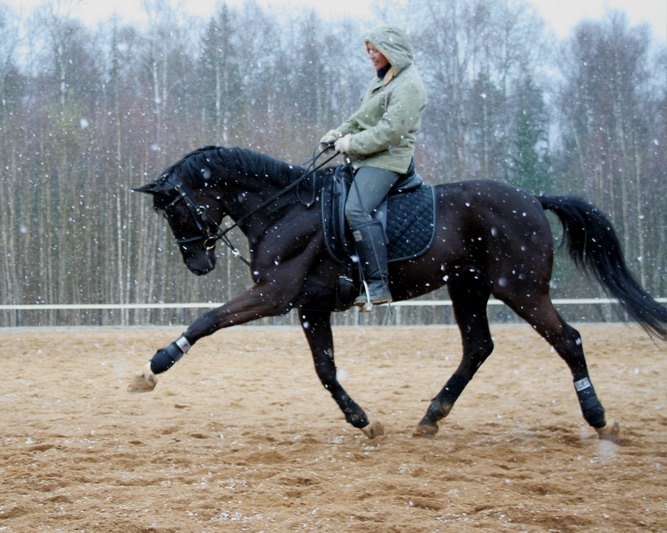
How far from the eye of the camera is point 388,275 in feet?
18.7

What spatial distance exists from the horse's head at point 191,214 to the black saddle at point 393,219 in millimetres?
863

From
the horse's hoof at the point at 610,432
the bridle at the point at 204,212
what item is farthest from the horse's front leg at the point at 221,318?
the horse's hoof at the point at 610,432

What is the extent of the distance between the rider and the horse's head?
104 centimetres

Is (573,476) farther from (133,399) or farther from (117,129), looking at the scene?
(117,129)

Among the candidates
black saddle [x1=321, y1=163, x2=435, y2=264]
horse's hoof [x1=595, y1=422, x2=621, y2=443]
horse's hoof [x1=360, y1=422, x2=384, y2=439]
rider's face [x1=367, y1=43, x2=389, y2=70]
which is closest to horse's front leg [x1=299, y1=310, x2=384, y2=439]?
horse's hoof [x1=360, y1=422, x2=384, y2=439]

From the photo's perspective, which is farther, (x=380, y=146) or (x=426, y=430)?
(x=426, y=430)

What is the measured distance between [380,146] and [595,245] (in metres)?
2.09

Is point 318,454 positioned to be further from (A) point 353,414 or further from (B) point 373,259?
(B) point 373,259

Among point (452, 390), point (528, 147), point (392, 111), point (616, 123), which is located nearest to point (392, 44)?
point (392, 111)

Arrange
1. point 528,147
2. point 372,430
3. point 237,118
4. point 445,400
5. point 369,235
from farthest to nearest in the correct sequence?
1. point 528,147
2. point 237,118
3. point 445,400
4. point 372,430
5. point 369,235

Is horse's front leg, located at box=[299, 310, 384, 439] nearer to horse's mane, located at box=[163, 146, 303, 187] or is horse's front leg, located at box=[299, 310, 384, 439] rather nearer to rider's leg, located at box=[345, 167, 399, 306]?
rider's leg, located at box=[345, 167, 399, 306]

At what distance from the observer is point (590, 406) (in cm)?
571

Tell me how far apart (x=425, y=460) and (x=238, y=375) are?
18.2 feet

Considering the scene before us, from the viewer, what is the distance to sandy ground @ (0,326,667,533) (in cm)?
366
